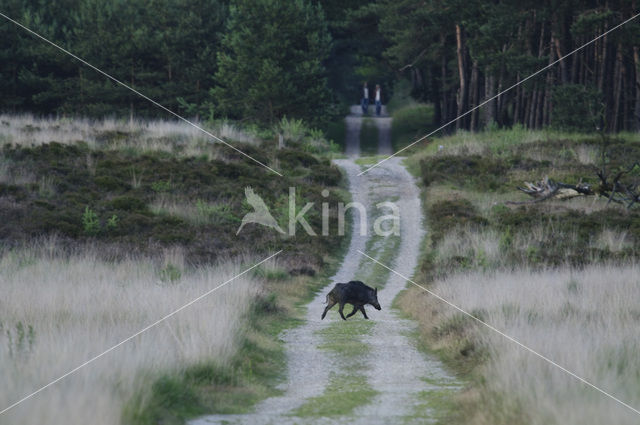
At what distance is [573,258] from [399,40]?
29.9 meters

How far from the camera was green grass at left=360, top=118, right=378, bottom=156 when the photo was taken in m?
43.5

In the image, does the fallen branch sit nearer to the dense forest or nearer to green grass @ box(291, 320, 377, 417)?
the dense forest

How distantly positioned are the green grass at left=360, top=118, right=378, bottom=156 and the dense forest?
137 inches

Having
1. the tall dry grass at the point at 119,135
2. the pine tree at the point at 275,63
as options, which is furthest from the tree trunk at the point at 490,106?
the tall dry grass at the point at 119,135

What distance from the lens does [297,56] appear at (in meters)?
39.8

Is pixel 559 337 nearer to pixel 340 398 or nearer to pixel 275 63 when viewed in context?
pixel 340 398

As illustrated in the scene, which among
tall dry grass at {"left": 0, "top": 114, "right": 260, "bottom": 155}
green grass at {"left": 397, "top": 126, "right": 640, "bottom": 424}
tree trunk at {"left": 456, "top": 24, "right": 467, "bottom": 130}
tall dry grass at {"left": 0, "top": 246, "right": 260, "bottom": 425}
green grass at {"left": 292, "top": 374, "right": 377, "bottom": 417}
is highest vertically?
tree trunk at {"left": 456, "top": 24, "right": 467, "bottom": 130}

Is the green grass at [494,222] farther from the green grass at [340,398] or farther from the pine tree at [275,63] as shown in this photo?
the pine tree at [275,63]

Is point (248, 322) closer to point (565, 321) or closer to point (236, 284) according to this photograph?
point (236, 284)

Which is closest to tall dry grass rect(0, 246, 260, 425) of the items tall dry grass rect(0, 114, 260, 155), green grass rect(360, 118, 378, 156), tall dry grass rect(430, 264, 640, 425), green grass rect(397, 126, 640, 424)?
green grass rect(397, 126, 640, 424)

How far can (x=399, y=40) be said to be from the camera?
44.4m

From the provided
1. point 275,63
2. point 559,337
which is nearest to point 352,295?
point 559,337

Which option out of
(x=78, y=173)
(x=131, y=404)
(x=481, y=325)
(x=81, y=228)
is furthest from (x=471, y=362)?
(x=78, y=173)

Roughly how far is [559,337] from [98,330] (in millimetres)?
4915
